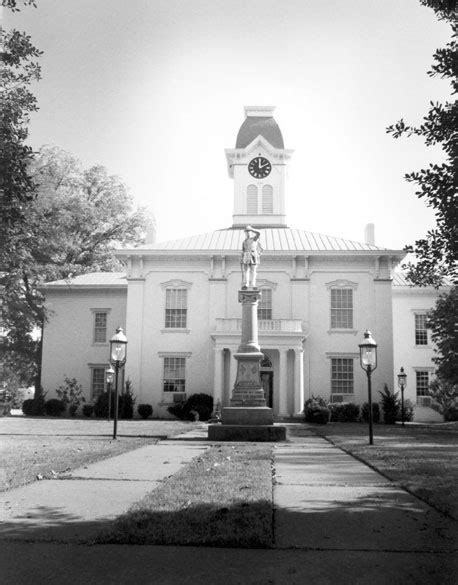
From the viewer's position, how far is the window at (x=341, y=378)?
1325 inches

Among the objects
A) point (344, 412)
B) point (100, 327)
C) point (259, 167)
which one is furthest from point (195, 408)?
point (259, 167)

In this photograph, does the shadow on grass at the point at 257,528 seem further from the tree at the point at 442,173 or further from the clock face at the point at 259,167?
the clock face at the point at 259,167

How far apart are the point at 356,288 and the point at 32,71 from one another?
1194 inches

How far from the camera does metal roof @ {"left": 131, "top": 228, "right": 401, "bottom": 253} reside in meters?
34.7

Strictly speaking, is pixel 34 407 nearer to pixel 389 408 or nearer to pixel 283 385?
pixel 283 385

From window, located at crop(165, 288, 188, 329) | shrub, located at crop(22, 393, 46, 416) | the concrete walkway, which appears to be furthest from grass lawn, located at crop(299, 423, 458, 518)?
shrub, located at crop(22, 393, 46, 416)

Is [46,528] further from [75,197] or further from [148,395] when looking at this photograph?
[75,197]

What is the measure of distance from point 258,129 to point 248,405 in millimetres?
28554

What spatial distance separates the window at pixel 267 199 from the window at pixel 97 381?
14530mm

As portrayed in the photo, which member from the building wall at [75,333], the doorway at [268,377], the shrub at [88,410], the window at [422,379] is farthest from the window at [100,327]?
the window at [422,379]

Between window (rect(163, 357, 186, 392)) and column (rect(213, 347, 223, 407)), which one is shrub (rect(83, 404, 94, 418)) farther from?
column (rect(213, 347, 223, 407))

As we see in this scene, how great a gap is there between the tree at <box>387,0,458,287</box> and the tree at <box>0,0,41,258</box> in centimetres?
341

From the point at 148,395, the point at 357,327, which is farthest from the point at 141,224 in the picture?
the point at 357,327

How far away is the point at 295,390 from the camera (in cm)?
3241
